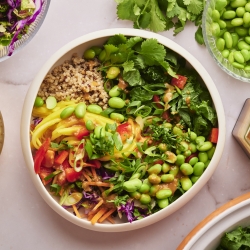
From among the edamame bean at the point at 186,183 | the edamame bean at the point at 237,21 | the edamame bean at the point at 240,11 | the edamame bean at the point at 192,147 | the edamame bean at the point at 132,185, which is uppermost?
the edamame bean at the point at 240,11

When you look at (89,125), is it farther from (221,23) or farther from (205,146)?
(221,23)

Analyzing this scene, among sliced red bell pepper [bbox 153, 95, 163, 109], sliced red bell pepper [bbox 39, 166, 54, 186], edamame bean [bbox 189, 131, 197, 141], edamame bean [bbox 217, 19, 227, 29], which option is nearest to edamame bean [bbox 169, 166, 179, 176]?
edamame bean [bbox 189, 131, 197, 141]

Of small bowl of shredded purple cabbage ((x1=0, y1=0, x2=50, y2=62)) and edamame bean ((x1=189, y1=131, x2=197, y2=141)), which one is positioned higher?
small bowl of shredded purple cabbage ((x1=0, y1=0, x2=50, y2=62))

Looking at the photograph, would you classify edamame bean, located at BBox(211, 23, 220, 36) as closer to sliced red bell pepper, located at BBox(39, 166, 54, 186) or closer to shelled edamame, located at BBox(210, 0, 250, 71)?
shelled edamame, located at BBox(210, 0, 250, 71)

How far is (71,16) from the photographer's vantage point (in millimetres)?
2033

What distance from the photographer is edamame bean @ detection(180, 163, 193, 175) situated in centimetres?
189

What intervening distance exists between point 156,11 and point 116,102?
1.25 ft

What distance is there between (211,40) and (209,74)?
0.53 feet

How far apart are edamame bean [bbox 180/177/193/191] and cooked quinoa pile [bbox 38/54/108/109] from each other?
1.31 ft

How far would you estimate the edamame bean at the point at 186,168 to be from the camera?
6.20 feet

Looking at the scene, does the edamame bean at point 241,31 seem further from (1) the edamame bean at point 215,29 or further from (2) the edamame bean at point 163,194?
(2) the edamame bean at point 163,194

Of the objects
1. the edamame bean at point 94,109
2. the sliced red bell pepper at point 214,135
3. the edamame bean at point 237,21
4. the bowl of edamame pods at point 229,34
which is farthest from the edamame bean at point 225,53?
the edamame bean at point 94,109

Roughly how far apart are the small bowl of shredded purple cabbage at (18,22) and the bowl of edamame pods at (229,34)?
2.00 ft

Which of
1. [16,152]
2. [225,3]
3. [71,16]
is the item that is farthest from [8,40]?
[225,3]
